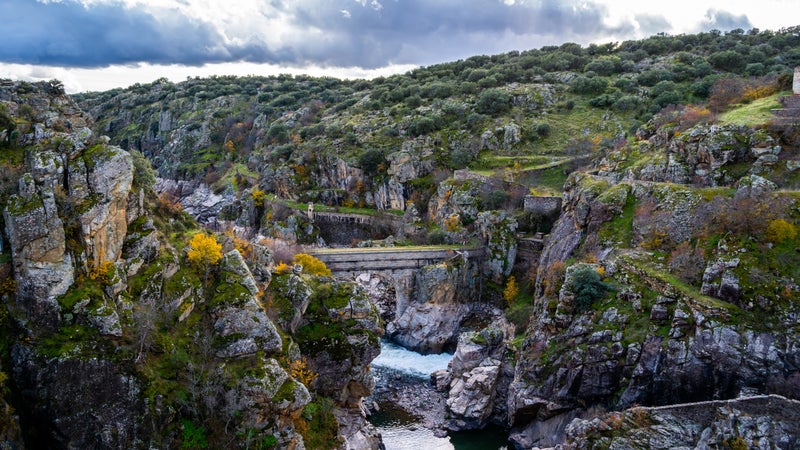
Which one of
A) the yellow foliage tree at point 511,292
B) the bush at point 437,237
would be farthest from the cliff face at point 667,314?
the bush at point 437,237

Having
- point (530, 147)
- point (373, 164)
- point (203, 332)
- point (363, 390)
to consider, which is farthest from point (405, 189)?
point (203, 332)

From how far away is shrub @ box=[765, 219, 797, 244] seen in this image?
97.7ft

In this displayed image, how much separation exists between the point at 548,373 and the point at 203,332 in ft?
61.8

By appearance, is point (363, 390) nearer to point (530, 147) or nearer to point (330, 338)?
point (330, 338)

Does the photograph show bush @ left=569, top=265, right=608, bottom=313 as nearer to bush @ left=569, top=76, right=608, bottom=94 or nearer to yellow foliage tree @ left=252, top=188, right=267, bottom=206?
yellow foliage tree @ left=252, top=188, right=267, bottom=206

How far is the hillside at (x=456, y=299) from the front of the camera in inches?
878

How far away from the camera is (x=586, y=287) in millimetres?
32469

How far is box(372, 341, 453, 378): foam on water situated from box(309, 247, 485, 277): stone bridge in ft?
22.7

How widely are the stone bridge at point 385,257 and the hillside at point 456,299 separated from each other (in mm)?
198

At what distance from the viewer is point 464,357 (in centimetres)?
3838

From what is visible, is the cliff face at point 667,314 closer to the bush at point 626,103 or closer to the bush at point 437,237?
the bush at point 437,237

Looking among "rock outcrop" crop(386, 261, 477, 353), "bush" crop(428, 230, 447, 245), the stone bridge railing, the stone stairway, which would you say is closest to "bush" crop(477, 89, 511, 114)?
the stone bridge railing

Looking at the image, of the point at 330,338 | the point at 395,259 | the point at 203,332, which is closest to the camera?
the point at 203,332

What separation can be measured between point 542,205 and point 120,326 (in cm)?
3857
